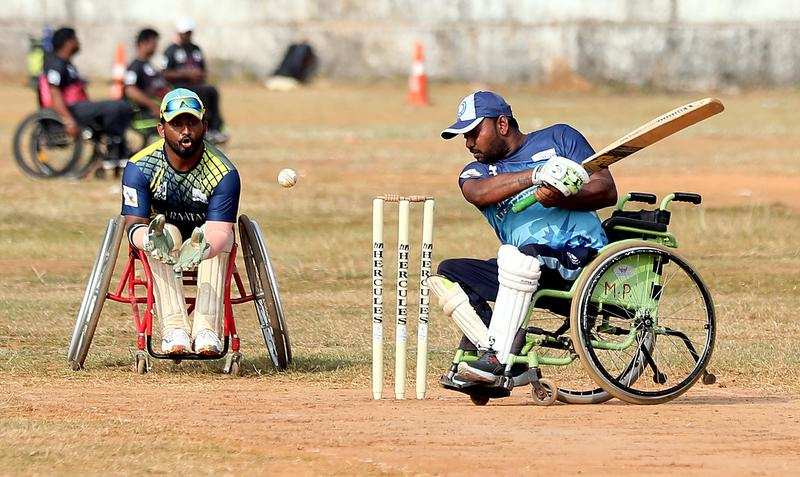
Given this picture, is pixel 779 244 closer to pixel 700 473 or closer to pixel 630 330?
pixel 630 330

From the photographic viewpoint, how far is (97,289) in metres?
9.49

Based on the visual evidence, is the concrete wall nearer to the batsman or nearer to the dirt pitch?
the dirt pitch

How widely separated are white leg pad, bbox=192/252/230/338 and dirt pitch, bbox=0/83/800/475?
1.10 ft

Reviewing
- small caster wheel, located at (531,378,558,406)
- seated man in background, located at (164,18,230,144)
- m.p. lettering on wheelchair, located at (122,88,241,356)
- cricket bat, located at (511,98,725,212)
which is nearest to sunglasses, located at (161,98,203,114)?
m.p. lettering on wheelchair, located at (122,88,241,356)

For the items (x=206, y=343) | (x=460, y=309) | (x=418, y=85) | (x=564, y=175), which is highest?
(x=418, y=85)

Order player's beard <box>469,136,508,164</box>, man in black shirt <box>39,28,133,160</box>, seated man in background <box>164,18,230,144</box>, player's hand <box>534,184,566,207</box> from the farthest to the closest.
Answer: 1. seated man in background <box>164,18,230,144</box>
2. man in black shirt <box>39,28,133,160</box>
3. player's beard <box>469,136,508,164</box>
4. player's hand <box>534,184,566,207</box>

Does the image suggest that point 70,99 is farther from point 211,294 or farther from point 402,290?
point 402,290


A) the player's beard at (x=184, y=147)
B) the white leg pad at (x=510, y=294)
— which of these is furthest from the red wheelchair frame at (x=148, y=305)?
the white leg pad at (x=510, y=294)

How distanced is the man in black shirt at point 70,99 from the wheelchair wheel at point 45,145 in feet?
0.56

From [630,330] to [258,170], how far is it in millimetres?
14442

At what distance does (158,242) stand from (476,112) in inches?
78.7

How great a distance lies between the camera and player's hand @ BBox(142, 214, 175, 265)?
895cm

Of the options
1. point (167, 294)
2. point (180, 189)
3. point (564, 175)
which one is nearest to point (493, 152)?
point (564, 175)

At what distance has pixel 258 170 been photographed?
73.2ft
